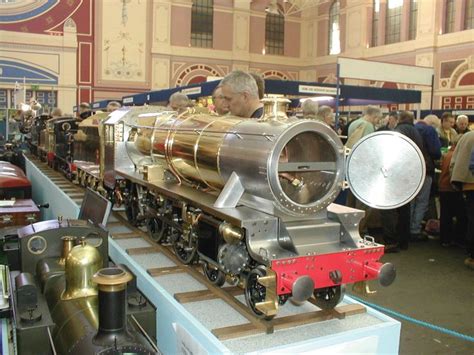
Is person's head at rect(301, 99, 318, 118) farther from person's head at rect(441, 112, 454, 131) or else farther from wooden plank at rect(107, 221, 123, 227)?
person's head at rect(441, 112, 454, 131)

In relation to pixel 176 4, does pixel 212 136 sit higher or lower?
lower

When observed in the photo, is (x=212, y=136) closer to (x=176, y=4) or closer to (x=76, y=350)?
(x=76, y=350)

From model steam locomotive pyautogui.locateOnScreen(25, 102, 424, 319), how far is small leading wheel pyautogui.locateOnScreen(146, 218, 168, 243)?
1.71ft

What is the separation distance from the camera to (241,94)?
390 cm

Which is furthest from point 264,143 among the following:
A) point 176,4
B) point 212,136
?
point 176,4

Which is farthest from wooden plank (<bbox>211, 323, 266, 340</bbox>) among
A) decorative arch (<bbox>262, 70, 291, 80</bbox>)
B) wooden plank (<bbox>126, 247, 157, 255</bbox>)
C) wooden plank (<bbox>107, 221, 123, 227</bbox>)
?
decorative arch (<bbox>262, 70, 291, 80</bbox>)

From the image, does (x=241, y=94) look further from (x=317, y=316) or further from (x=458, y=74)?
(x=458, y=74)

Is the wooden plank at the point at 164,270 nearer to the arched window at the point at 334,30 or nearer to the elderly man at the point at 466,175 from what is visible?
the elderly man at the point at 466,175

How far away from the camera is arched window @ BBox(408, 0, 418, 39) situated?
802 inches

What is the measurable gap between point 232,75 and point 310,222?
1.50 m

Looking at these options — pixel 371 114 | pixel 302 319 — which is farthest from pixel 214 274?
pixel 371 114

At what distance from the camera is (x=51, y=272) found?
2.94 m

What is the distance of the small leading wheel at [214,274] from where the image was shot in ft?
10.4

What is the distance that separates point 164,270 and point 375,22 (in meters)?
22.1
